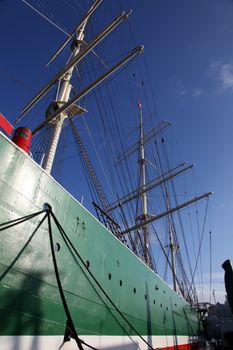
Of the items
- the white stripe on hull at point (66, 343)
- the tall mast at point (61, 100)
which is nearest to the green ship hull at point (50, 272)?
the white stripe on hull at point (66, 343)

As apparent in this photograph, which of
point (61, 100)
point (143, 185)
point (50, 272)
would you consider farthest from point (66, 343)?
point (143, 185)

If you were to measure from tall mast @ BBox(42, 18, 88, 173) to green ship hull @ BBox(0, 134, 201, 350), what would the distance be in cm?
267

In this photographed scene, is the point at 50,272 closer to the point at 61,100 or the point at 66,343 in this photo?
the point at 66,343

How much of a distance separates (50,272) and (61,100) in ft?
24.2

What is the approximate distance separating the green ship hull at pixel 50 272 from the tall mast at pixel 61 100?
2.67 metres

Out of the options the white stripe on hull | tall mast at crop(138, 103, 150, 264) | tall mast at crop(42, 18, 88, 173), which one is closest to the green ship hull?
the white stripe on hull

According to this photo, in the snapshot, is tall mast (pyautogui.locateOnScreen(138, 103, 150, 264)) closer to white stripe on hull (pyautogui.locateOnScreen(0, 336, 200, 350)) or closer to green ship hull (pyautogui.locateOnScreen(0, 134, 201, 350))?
white stripe on hull (pyautogui.locateOnScreen(0, 336, 200, 350))

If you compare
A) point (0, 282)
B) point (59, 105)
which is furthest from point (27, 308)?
point (59, 105)

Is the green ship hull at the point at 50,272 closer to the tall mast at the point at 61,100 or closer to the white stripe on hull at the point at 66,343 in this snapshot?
the white stripe on hull at the point at 66,343

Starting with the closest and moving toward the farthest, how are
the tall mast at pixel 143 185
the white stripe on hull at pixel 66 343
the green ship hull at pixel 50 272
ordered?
the white stripe on hull at pixel 66 343
the green ship hull at pixel 50 272
the tall mast at pixel 143 185

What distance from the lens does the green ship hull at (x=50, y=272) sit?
353 cm

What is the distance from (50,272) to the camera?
4.20m

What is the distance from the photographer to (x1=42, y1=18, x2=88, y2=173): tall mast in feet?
25.1

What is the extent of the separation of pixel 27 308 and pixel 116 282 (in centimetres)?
312
